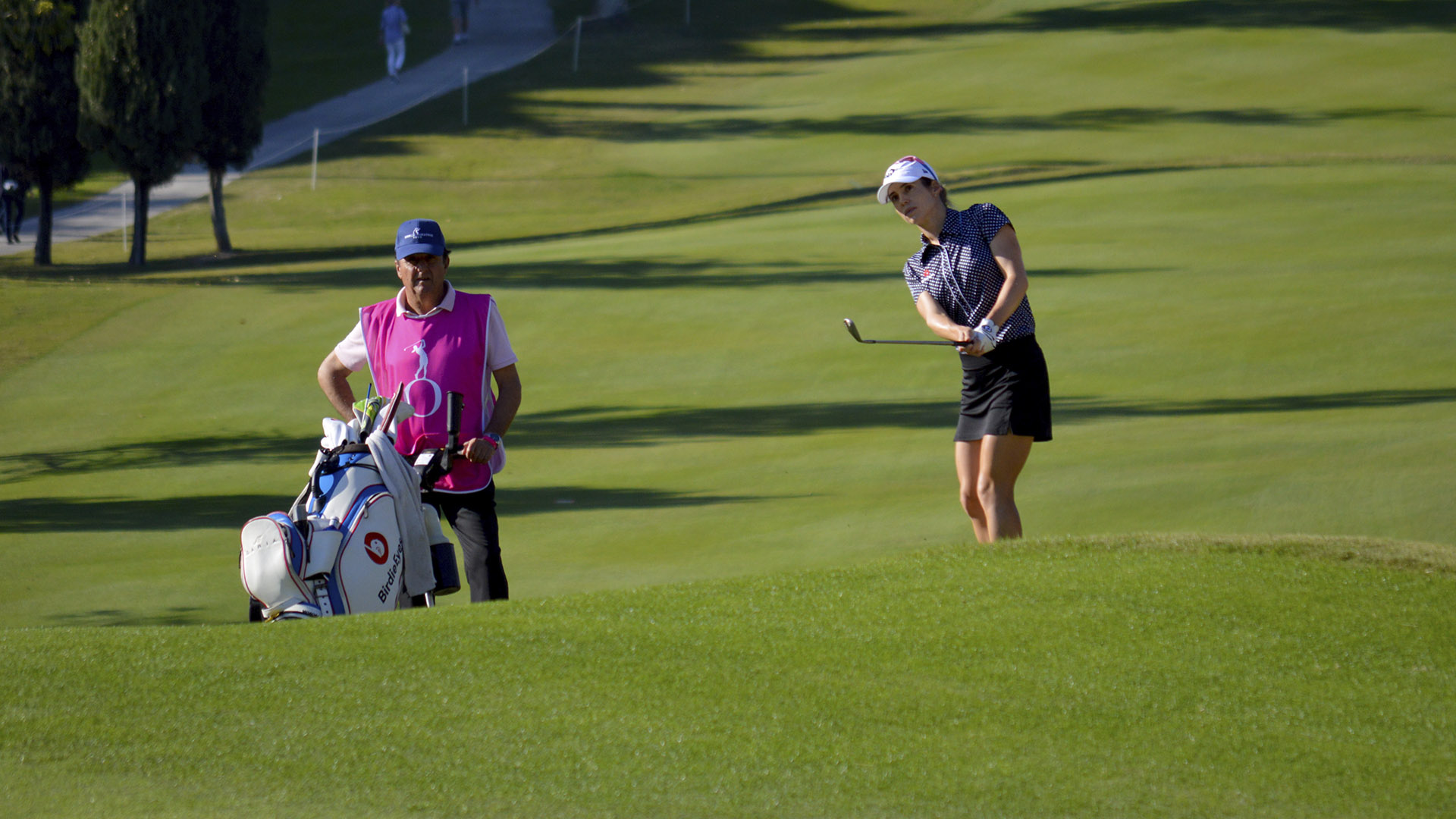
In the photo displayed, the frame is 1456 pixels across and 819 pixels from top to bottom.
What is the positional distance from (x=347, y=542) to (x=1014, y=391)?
287 centimetres

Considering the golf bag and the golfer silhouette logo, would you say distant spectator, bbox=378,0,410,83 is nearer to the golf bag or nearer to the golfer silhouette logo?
the golfer silhouette logo

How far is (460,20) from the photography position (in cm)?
5362

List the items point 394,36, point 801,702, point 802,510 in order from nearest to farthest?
point 801,702 < point 802,510 < point 394,36

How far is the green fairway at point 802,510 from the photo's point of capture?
417cm

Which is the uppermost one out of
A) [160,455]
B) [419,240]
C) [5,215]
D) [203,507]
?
[419,240]

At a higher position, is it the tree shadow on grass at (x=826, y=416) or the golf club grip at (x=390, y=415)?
the golf club grip at (x=390, y=415)

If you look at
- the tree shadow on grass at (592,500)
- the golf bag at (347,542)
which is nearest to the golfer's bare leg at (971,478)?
the golf bag at (347,542)

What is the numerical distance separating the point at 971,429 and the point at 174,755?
3777 mm

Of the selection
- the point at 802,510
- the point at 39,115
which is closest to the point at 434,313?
the point at 802,510

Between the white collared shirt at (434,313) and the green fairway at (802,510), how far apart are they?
1.05 meters

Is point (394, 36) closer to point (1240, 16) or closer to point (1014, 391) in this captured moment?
point (1240, 16)

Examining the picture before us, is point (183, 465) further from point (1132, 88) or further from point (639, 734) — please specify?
point (1132, 88)

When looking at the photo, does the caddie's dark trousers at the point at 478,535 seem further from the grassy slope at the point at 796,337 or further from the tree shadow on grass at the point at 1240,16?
the tree shadow on grass at the point at 1240,16

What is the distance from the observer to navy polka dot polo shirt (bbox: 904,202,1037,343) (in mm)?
6645
